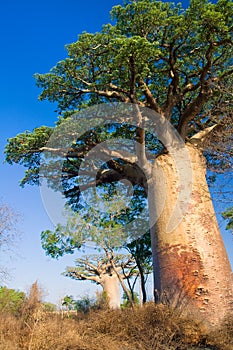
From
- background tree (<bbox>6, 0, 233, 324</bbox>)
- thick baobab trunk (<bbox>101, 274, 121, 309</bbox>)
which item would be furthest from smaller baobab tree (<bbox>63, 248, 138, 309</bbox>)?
background tree (<bbox>6, 0, 233, 324</bbox>)

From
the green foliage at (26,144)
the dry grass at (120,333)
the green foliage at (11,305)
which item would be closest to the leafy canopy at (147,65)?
the green foliage at (26,144)

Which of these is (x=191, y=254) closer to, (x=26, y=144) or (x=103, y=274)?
(x=26, y=144)

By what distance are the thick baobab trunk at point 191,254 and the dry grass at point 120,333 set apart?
0.54 meters

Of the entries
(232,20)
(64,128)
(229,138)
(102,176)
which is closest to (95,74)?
(64,128)

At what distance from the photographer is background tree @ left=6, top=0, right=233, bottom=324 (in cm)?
582

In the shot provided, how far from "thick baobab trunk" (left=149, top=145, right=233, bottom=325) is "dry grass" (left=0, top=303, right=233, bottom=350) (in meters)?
0.54

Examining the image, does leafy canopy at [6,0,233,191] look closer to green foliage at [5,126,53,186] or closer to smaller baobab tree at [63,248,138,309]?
green foliage at [5,126,53,186]

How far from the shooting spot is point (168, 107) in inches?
305

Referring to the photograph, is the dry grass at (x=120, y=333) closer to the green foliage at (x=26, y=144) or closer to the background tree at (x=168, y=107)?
the background tree at (x=168, y=107)

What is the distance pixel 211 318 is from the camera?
17.6 ft

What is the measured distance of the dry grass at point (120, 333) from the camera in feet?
13.5

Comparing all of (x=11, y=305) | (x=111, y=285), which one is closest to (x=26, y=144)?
(x=11, y=305)

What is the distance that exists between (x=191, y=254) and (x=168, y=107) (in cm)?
371

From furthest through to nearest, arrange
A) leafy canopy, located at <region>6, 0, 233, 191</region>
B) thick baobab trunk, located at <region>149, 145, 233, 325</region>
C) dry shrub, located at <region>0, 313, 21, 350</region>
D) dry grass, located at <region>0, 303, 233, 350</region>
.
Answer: leafy canopy, located at <region>6, 0, 233, 191</region> < thick baobab trunk, located at <region>149, 145, 233, 325</region> < dry grass, located at <region>0, 303, 233, 350</region> < dry shrub, located at <region>0, 313, 21, 350</region>
